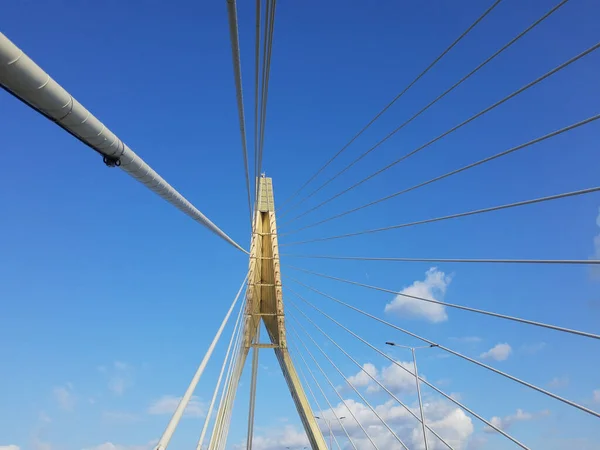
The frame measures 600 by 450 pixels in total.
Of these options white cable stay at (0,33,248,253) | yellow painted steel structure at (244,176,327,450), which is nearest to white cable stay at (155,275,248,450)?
white cable stay at (0,33,248,253)

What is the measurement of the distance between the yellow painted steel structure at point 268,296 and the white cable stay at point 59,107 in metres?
14.7

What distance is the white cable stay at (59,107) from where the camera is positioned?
10.2 ft

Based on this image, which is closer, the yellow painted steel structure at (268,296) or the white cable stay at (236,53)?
the white cable stay at (236,53)

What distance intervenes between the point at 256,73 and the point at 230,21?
3369 millimetres

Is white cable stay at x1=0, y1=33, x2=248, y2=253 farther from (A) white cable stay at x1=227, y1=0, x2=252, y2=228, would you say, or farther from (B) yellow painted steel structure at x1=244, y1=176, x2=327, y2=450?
(B) yellow painted steel structure at x1=244, y1=176, x2=327, y2=450

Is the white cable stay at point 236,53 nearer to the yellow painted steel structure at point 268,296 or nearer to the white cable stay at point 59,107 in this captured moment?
the white cable stay at point 59,107

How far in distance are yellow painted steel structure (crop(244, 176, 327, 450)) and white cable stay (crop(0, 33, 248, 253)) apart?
48.3 feet

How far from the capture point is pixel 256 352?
20922 mm

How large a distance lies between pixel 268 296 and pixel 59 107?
1781 cm

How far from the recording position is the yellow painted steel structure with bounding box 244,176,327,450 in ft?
61.5

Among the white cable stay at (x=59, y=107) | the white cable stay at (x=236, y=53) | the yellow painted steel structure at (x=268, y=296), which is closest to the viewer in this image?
the white cable stay at (x=59, y=107)

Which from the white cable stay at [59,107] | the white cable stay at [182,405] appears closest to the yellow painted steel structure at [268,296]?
the white cable stay at [182,405]

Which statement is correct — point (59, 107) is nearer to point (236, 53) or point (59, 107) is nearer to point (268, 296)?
point (236, 53)

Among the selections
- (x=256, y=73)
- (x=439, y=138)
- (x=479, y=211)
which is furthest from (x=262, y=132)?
(x=479, y=211)
